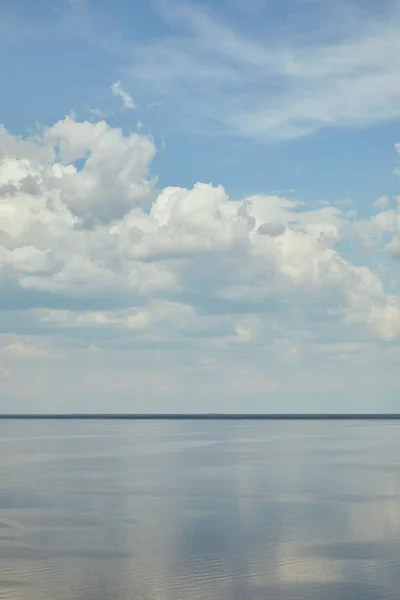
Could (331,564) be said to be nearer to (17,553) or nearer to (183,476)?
(17,553)

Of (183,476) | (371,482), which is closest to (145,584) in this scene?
(371,482)

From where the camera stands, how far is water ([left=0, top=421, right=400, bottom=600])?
28719mm

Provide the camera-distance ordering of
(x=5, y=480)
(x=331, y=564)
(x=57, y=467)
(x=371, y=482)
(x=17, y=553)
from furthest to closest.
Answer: (x=57, y=467) → (x=5, y=480) → (x=371, y=482) → (x=17, y=553) → (x=331, y=564)

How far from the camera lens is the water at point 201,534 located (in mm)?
28719

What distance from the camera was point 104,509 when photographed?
49.3m

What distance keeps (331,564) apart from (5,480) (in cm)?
4132

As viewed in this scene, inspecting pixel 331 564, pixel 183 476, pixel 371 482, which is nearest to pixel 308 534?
pixel 331 564

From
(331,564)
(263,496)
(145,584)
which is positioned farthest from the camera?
(263,496)

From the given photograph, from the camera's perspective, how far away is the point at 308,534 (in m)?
38.9

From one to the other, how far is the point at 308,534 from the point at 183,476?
3302 cm

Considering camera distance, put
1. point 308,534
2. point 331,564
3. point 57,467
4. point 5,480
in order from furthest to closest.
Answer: point 57,467 → point 5,480 → point 308,534 → point 331,564

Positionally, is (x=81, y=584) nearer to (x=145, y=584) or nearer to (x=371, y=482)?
(x=145, y=584)

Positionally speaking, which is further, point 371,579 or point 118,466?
point 118,466

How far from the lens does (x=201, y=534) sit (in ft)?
130
